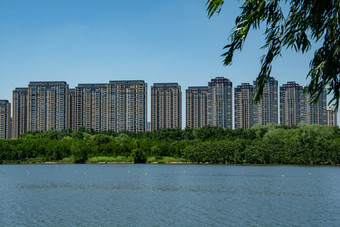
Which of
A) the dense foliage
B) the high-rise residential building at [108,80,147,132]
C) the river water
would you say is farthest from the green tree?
the high-rise residential building at [108,80,147,132]

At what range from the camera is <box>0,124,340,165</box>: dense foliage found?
89.3 meters

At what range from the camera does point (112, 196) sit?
37.9m

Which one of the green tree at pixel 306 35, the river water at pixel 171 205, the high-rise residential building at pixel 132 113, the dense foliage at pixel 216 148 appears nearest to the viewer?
the green tree at pixel 306 35

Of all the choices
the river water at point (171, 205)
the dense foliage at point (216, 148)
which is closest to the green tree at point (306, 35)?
the river water at point (171, 205)

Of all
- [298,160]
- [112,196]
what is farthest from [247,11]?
[298,160]

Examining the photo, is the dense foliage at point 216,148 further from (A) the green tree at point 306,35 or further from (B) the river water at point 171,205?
(A) the green tree at point 306,35

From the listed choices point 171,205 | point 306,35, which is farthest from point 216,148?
point 306,35

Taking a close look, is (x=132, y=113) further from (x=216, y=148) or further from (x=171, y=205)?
(x=171, y=205)

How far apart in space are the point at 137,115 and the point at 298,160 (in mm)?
115651

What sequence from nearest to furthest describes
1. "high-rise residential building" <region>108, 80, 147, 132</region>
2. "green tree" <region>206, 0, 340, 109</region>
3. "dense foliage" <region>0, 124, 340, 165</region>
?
1. "green tree" <region>206, 0, 340, 109</region>
2. "dense foliage" <region>0, 124, 340, 165</region>
3. "high-rise residential building" <region>108, 80, 147, 132</region>

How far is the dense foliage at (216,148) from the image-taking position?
8931cm

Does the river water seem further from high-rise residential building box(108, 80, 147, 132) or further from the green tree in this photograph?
high-rise residential building box(108, 80, 147, 132)

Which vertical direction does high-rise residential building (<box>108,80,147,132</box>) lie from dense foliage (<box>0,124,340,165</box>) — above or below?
above

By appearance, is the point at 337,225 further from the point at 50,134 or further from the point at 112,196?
the point at 50,134
